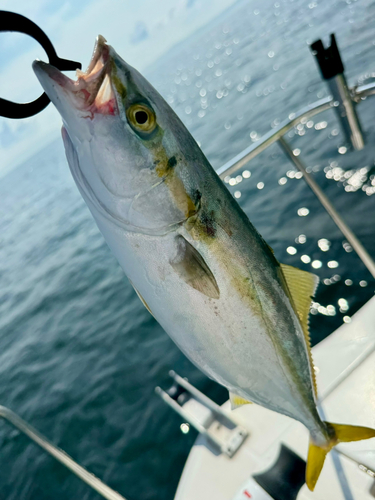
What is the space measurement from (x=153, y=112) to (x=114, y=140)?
0.64 ft

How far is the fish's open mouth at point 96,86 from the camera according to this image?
50.4 inches

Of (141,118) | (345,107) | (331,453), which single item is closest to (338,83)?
(345,107)

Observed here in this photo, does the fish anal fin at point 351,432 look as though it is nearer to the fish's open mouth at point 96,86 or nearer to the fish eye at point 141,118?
the fish eye at point 141,118

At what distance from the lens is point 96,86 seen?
1322 millimetres

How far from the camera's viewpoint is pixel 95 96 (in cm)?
132

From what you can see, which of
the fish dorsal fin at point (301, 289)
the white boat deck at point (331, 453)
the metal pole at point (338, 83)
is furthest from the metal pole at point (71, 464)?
the metal pole at point (338, 83)

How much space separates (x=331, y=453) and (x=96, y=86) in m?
3.21

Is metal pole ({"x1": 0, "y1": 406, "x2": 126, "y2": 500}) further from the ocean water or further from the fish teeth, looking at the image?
the ocean water

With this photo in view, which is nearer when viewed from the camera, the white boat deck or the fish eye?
the fish eye

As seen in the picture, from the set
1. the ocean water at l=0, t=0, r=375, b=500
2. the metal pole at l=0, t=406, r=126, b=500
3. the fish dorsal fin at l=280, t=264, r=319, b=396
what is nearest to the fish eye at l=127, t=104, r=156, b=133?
the fish dorsal fin at l=280, t=264, r=319, b=396

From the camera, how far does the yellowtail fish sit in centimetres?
134

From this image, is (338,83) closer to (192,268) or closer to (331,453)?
(192,268)

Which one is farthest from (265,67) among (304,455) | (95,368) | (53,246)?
(304,455)

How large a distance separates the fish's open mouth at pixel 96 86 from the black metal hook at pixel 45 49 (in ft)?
0.29
